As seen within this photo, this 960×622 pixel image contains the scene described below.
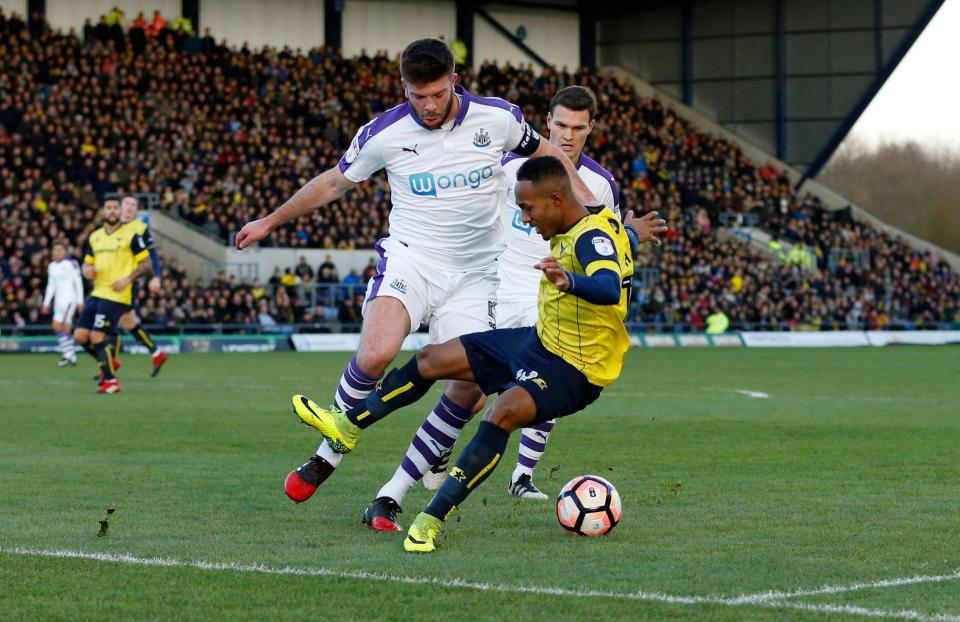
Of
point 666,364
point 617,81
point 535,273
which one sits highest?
point 617,81

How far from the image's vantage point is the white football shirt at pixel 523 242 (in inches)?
368

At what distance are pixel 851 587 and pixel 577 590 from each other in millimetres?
1090

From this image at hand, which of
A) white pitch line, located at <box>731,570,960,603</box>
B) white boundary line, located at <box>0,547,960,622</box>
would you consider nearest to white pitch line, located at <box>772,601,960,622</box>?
white boundary line, located at <box>0,547,960,622</box>

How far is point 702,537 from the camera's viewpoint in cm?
688

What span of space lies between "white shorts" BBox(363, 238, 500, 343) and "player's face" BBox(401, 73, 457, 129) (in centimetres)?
82

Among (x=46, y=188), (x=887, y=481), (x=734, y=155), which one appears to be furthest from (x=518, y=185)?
(x=734, y=155)

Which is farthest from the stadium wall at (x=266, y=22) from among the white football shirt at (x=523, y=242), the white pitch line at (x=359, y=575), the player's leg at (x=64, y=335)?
the white pitch line at (x=359, y=575)

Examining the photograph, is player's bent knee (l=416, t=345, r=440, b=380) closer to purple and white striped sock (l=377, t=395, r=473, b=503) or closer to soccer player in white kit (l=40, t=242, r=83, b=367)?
purple and white striped sock (l=377, t=395, r=473, b=503)

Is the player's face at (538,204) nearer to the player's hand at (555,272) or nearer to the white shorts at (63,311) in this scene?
the player's hand at (555,272)

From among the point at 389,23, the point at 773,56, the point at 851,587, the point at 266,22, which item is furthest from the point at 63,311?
the point at 773,56

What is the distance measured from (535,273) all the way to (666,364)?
18.6 m

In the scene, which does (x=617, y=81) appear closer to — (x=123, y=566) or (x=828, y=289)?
(x=828, y=289)

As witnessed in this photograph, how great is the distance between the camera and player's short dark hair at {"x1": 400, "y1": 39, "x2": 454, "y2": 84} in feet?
24.5

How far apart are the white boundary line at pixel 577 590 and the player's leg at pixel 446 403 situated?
53.7 inches
